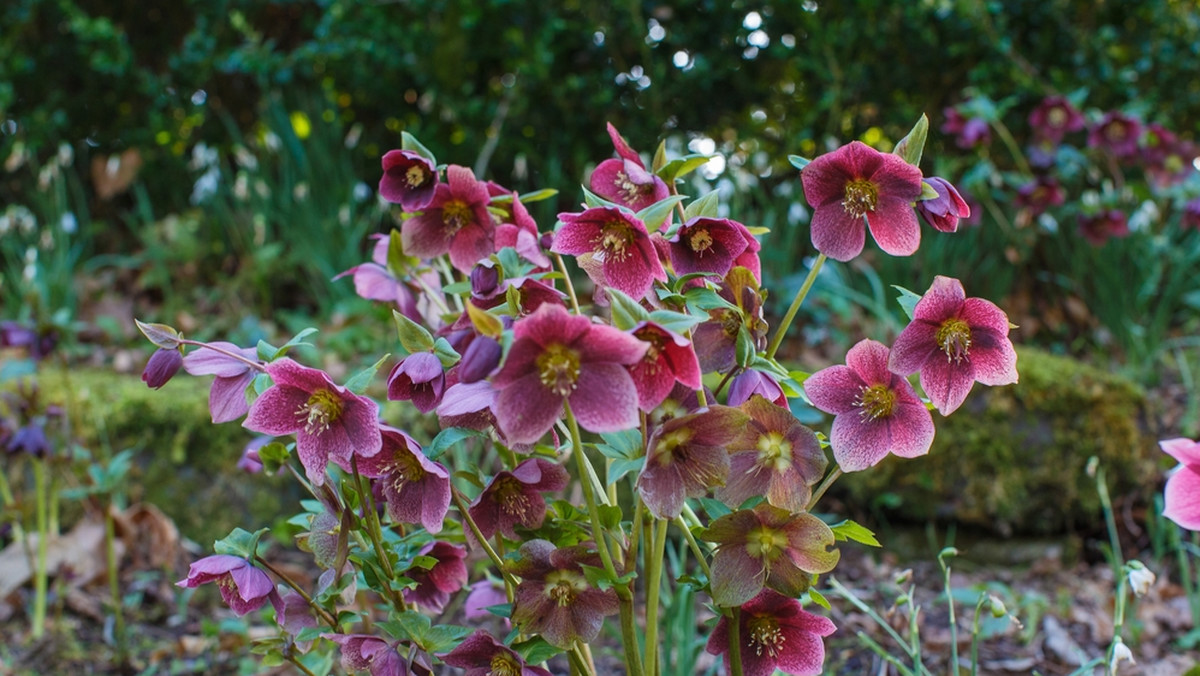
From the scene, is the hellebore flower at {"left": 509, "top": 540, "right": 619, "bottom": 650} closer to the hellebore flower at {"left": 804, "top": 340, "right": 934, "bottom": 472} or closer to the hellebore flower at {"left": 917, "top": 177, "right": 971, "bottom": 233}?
the hellebore flower at {"left": 804, "top": 340, "right": 934, "bottom": 472}

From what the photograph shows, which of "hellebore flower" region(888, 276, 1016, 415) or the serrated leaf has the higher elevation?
the serrated leaf

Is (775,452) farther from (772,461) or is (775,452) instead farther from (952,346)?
(952,346)

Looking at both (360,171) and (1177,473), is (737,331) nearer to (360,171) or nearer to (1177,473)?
(1177,473)

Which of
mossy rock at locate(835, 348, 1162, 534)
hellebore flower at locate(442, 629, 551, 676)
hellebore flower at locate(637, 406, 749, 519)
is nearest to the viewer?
hellebore flower at locate(637, 406, 749, 519)

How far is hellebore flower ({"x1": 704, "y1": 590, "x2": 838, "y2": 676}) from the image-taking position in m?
0.81

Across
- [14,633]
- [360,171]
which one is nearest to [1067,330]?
[360,171]

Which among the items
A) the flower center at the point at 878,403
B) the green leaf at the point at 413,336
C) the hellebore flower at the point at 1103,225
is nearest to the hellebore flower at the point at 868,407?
the flower center at the point at 878,403

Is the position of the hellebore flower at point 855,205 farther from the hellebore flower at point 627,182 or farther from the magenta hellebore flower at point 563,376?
the magenta hellebore flower at point 563,376

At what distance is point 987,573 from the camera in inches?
79.3

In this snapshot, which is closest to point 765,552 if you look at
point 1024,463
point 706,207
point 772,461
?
point 772,461

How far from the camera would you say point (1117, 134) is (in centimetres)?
259

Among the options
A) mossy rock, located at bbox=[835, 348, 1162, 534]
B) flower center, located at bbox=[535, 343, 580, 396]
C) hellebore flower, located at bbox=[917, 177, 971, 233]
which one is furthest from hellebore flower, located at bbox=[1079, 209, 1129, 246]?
flower center, located at bbox=[535, 343, 580, 396]

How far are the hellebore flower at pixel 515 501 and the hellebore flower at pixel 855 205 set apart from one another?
1.02ft

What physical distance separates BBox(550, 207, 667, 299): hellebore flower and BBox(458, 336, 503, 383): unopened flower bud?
0.17 metres
